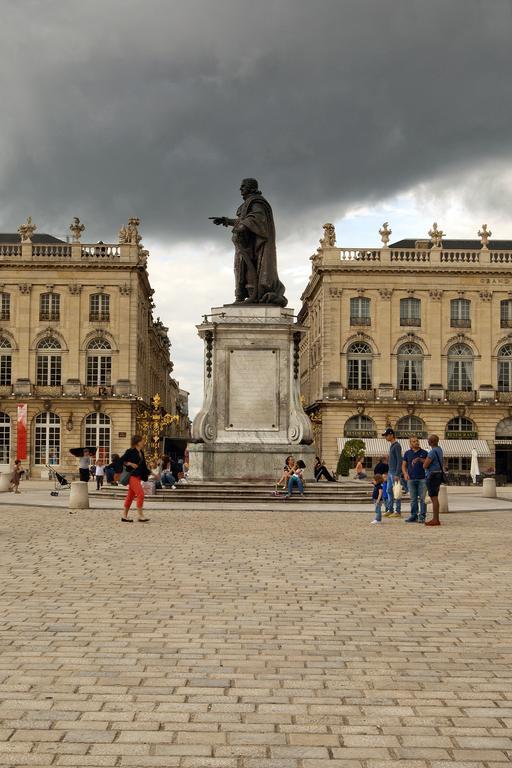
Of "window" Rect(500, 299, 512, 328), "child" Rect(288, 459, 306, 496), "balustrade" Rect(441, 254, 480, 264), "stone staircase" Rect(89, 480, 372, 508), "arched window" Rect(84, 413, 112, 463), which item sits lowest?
"stone staircase" Rect(89, 480, 372, 508)

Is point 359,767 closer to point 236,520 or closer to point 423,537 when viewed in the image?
point 423,537

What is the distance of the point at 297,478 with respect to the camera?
25531 millimetres

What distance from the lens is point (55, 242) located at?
74875mm

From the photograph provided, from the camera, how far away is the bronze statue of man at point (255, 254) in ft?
91.4

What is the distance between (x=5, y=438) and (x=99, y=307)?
1157cm

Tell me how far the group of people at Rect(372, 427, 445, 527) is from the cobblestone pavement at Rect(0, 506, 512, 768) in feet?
18.2

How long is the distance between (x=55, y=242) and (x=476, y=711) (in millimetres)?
72626

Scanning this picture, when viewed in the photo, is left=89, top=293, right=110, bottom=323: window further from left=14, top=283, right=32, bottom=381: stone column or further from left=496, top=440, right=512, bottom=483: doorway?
left=496, top=440, right=512, bottom=483: doorway

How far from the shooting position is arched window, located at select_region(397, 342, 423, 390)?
70375 millimetres

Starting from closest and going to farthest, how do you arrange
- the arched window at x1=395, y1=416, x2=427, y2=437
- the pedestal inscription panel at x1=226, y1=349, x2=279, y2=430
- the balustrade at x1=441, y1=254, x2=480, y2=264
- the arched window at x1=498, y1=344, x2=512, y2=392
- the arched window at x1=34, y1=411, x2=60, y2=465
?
the pedestal inscription panel at x1=226, y1=349, x2=279, y2=430 < the arched window at x1=34, y1=411, x2=60, y2=465 < the arched window at x1=395, y1=416, x2=427, y2=437 < the arched window at x1=498, y1=344, x2=512, y2=392 < the balustrade at x1=441, y1=254, x2=480, y2=264

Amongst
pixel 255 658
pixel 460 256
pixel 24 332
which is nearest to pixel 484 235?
pixel 460 256

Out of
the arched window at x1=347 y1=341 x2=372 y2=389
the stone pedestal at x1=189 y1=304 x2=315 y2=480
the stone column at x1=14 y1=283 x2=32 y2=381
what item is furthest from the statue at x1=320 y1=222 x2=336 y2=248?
the stone pedestal at x1=189 y1=304 x2=315 y2=480

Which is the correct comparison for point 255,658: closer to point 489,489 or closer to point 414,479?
point 414,479

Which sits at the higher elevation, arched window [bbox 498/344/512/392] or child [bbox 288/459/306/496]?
arched window [bbox 498/344/512/392]
